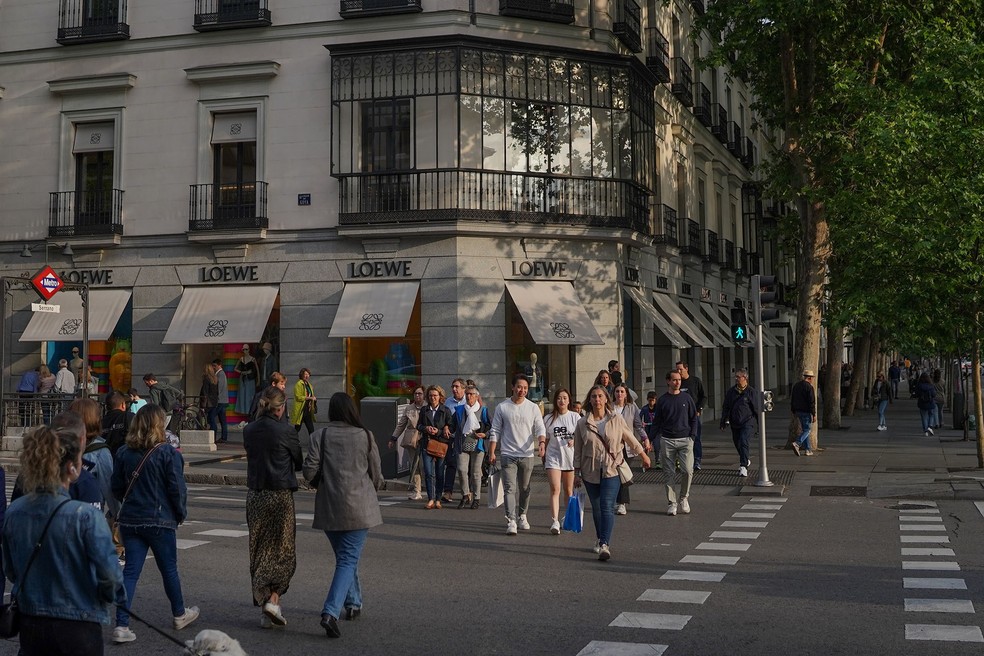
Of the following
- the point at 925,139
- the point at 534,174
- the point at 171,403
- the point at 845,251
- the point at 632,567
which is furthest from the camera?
the point at 534,174

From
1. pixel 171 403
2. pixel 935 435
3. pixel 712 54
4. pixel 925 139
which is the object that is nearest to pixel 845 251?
pixel 925 139

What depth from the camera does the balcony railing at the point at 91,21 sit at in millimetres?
24922

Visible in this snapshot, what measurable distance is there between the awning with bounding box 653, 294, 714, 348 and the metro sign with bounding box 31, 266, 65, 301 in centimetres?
1476

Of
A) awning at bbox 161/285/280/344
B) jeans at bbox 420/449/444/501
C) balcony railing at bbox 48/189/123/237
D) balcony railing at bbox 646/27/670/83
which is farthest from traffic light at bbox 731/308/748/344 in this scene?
balcony railing at bbox 48/189/123/237

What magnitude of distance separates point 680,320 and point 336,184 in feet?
33.3

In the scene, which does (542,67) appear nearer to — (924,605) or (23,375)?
(23,375)

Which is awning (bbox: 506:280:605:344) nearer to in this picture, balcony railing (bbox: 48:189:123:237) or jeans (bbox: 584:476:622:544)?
balcony railing (bbox: 48:189:123:237)

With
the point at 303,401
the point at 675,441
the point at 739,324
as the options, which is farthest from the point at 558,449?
the point at 303,401

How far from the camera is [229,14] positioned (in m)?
24.2

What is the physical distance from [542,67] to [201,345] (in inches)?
412

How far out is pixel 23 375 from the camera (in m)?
25.5

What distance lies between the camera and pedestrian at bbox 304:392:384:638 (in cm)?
740

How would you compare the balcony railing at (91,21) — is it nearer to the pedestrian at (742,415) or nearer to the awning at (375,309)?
the awning at (375,309)

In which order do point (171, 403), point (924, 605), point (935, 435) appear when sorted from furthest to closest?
point (935, 435), point (171, 403), point (924, 605)
